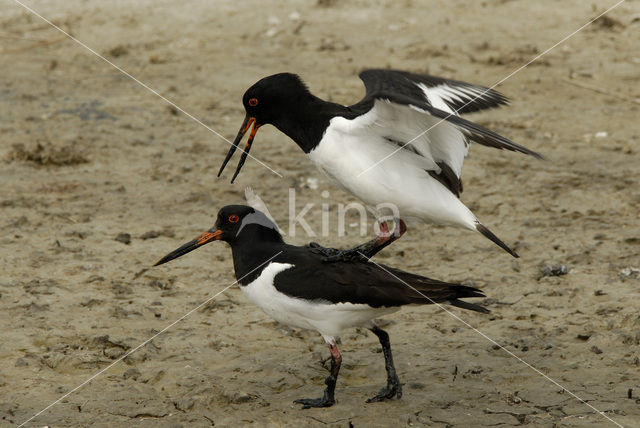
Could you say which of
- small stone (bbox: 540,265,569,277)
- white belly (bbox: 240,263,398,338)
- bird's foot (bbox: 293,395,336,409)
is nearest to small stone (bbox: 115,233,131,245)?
white belly (bbox: 240,263,398,338)

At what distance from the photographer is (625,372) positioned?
5.15 metres

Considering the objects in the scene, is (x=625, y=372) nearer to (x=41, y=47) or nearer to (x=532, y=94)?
(x=532, y=94)

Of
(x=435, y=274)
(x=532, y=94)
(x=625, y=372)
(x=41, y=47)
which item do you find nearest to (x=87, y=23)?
(x=41, y=47)

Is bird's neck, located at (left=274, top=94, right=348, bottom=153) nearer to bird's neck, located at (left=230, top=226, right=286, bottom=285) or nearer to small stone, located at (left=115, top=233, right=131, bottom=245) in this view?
bird's neck, located at (left=230, top=226, right=286, bottom=285)

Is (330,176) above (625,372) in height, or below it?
above

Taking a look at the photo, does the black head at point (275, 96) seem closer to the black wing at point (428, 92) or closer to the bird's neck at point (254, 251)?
the black wing at point (428, 92)

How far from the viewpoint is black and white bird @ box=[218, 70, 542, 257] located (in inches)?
208

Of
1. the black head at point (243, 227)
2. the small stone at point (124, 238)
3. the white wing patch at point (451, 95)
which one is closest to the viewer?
the black head at point (243, 227)

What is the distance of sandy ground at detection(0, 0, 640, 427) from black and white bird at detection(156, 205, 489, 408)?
0.42 metres

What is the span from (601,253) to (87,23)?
847 centimetres

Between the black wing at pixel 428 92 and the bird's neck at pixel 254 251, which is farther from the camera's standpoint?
the black wing at pixel 428 92

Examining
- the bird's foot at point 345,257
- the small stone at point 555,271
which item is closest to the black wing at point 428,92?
the bird's foot at point 345,257

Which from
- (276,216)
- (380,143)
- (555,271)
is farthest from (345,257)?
(276,216)

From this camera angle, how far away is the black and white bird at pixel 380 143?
5.29 m
